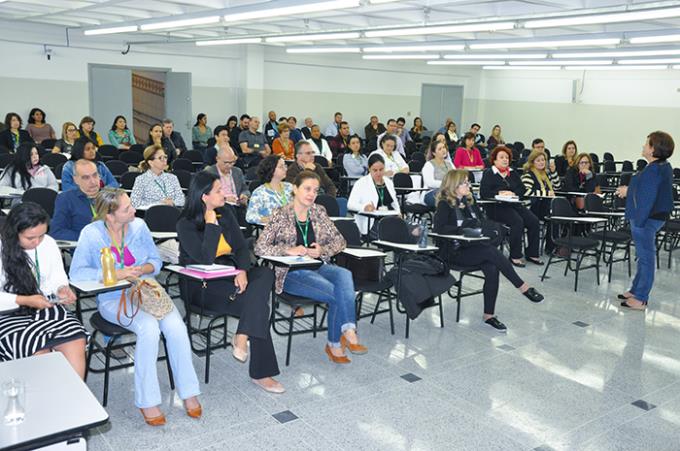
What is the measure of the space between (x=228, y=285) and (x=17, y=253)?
119cm

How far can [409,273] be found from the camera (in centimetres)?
481

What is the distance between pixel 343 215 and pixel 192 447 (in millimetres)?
3777

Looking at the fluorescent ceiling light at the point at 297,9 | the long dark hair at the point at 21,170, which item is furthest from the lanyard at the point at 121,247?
the fluorescent ceiling light at the point at 297,9

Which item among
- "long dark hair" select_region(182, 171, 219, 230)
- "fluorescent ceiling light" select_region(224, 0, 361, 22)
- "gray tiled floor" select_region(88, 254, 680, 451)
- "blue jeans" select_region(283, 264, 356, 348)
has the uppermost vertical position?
"fluorescent ceiling light" select_region(224, 0, 361, 22)

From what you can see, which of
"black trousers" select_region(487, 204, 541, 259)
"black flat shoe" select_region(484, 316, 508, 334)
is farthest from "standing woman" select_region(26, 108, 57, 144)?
"black flat shoe" select_region(484, 316, 508, 334)

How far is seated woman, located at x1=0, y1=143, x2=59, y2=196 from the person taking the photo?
623cm

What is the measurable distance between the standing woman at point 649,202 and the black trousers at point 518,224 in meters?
1.54

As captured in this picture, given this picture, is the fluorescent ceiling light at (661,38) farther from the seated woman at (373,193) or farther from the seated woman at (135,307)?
the seated woman at (135,307)

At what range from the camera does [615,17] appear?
274 inches

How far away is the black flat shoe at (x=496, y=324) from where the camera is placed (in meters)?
5.07

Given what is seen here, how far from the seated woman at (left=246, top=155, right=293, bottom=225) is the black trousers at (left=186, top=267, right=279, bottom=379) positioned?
170 cm

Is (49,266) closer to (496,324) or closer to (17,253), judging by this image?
(17,253)

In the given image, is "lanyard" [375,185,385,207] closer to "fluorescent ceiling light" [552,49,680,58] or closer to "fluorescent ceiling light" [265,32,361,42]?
"fluorescent ceiling light" [265,32,361,42]

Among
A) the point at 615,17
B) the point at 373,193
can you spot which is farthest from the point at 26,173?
the point at 615,17
